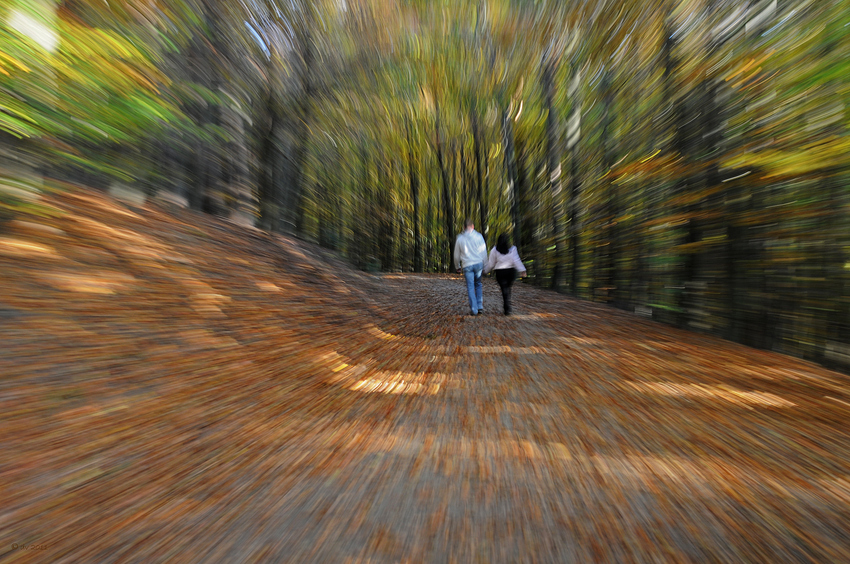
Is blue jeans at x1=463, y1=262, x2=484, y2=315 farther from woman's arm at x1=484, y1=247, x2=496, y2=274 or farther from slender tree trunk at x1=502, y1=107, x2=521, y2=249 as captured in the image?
slender tree trunk at x1=502, y1=107, x2=521, y2=249

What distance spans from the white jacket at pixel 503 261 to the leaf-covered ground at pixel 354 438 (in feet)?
10.1

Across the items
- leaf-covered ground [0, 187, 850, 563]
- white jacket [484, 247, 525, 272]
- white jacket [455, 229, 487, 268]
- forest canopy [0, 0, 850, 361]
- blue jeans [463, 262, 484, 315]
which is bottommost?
leaf-covered ground [0, 187, 850, 563]

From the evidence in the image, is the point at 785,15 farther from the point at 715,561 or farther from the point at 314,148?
the point at 314,148

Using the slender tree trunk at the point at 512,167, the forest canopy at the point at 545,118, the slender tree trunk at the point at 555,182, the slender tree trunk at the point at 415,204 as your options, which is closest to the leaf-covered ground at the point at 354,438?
the forest canopy at the point at 545,118

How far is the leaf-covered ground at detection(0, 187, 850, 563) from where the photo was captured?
1.62 m

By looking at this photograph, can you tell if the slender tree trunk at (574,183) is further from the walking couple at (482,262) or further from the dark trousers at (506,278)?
the dark trousers at (506,278)

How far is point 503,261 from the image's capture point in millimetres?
8047

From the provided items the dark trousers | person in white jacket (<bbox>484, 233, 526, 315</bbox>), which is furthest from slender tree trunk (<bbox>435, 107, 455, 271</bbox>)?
the dark trousers

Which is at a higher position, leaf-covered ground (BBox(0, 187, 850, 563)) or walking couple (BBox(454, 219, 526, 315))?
walking couple (BBox(454, 219, 526, 315))

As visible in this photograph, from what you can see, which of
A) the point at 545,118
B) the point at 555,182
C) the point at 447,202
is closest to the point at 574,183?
the point at 555,182

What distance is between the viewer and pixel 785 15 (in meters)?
4.94

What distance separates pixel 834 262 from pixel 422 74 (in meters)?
10.9

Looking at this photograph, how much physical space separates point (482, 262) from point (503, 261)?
1.62 feet

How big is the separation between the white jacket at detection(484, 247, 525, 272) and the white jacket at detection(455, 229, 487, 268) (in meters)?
0.26
